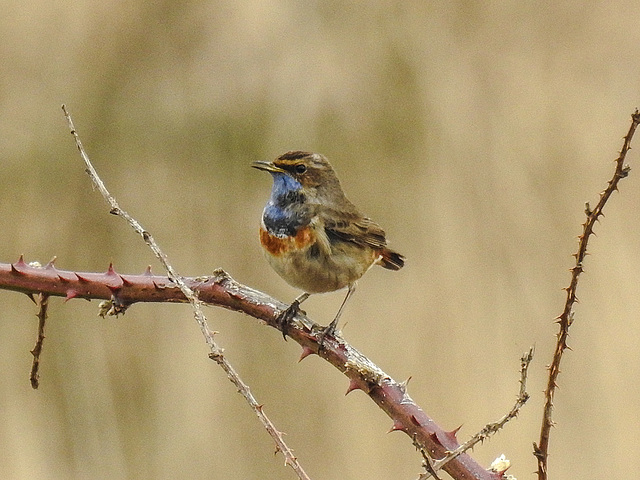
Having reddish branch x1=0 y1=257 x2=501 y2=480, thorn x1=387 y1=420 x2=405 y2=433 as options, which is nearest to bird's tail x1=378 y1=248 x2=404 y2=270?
reddish branch x1=0 y1=257 x2=501 y2=480

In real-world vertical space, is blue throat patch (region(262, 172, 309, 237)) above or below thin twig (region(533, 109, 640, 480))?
above

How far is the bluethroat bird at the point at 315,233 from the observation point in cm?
273

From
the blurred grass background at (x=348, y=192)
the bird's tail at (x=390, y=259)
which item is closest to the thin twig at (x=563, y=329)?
the bird's tail at (x=390, y=259)

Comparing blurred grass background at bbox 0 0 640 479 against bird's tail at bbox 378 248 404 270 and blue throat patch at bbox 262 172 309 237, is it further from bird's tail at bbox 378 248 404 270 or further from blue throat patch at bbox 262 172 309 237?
blue throat patch at bbox 262 172 309 237

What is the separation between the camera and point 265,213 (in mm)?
2883

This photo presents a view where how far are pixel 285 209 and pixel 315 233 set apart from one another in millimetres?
149

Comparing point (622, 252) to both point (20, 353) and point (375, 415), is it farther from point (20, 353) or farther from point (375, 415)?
point (20, 353)

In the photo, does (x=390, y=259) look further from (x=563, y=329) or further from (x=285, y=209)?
(x=563, y=329)

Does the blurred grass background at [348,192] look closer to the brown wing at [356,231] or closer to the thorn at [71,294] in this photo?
the brown wing at [356,231]

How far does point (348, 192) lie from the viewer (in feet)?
12.5

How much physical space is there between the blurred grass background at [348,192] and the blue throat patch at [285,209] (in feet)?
2.55

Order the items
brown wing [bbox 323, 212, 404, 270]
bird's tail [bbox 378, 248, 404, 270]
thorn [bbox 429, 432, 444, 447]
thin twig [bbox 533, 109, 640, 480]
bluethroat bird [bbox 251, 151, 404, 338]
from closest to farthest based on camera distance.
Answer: thin twig [bbox 533, 109, 640, 480] < thorn [bbox 429, 432, 444, 447] < bluethroat bird [bbox 251, 151, 404, 338] < brown wing [bbox 323, 212, 404, 270] < bird's tail [bbox 378, 248, 404, 270]

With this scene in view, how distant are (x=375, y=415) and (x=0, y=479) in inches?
64.4

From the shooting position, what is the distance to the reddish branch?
1479mm
